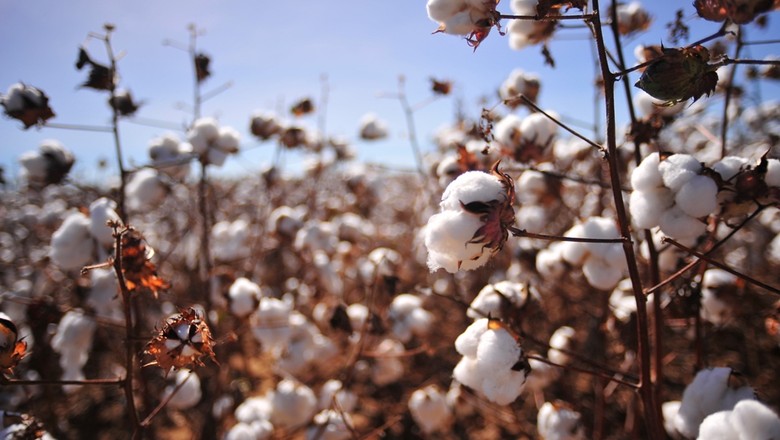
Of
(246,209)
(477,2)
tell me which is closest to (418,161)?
(477,2)

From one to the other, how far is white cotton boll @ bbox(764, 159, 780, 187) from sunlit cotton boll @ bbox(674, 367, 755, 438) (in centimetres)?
53

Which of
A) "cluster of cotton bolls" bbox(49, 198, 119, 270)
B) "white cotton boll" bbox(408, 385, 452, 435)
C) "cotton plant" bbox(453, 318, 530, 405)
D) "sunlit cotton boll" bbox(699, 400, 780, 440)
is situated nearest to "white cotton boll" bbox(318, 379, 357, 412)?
"white cotton boll" bbox(408, 385, 452, 435)

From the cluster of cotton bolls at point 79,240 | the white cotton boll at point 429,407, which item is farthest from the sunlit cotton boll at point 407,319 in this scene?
the cluster of cotton bolls at point 79,240

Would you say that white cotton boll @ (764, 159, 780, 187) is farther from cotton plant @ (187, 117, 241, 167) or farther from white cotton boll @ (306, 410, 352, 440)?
cotton plant @ (187, 117, 241, 167)

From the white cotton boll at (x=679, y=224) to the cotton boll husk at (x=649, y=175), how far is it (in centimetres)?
7

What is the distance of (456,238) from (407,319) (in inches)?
69.3

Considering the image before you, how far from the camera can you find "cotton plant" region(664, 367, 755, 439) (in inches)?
44.9

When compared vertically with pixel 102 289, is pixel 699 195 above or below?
above

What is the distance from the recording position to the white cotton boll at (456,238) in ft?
2.64

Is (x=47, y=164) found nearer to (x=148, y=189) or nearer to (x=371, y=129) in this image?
(x=148, y=189)

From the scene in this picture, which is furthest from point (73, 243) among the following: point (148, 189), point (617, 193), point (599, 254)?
point (599, 254)

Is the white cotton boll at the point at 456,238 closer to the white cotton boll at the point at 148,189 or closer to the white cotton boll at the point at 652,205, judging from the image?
the white cotton boll at the point at 652,205

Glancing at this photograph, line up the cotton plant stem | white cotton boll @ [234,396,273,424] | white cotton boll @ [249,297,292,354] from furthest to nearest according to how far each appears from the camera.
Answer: white cotton boll @ [249,297,292,354] < white cotton boll @ [234,396,273,424] < the cotton plant stem

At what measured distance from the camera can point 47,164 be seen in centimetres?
198
